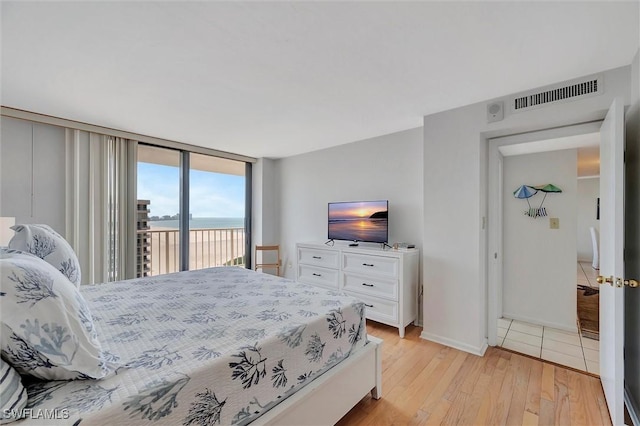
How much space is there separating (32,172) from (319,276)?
3.30 metres

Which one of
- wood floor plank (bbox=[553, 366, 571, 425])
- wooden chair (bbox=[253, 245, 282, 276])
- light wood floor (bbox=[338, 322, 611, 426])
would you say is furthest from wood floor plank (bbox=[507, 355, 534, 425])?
wooden chair (bbox=[253, 245, 282, 276])

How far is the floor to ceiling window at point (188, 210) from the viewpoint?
12.1 ft

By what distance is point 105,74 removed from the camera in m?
1.93

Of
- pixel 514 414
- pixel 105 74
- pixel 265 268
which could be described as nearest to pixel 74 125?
pixel 105 74

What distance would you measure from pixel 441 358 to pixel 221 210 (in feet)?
12.6

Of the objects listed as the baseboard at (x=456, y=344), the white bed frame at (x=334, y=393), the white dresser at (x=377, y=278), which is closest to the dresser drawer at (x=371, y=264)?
the white dresser at (x=377, y=278)

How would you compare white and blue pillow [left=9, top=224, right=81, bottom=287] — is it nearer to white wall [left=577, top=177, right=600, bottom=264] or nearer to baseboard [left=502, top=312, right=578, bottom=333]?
baseboard [left=502, top=312, right=578, bottom=333]

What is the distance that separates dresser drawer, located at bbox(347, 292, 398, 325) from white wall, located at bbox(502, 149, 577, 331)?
1.43 m

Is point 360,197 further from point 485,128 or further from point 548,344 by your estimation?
point 548,344

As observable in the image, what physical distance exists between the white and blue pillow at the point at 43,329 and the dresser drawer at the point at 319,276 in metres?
2.56

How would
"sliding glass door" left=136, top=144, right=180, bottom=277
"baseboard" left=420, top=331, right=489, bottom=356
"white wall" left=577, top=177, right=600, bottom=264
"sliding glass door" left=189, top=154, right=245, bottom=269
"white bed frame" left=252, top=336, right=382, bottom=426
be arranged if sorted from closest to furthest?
"white bed frame" left=252, top=336, right=382, bottom=426 < "baseboard" left=420, top=331, right=489, bottom=356 < "sliding glass door" left=136, top=144, right=180, bottom=277 < "sliding glass door" left=189, top=154, right=245, bottom=269 < "white wall" left=577, top=177, right=600, bottom=264

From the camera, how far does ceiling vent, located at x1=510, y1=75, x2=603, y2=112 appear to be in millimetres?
1888

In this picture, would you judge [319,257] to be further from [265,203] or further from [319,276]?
[265,203]

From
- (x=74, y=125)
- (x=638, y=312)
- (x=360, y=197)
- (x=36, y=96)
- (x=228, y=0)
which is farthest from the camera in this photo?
(x=360, y=197)
